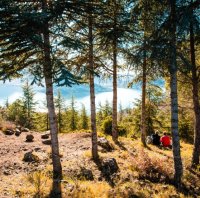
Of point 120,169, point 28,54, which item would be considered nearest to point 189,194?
point 120,169

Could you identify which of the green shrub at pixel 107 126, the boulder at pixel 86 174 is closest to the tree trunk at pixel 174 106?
the boulder at pixel 86 174

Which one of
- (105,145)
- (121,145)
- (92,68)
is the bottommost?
(121,145)

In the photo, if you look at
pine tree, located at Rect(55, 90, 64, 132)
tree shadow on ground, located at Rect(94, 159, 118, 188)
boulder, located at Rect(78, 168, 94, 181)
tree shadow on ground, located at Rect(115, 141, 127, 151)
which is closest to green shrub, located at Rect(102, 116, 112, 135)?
tree shadow on ground, located at Rect(115, 141, 127, 151)

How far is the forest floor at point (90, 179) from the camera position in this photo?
439 inches

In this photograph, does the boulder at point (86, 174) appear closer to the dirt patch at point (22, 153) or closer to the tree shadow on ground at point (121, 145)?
the dirt patch at point (22, 153)

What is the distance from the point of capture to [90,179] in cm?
1296

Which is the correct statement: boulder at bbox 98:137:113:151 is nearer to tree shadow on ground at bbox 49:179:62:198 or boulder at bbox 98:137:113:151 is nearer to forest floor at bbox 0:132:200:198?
forest floor at bbox 0:132:200:198

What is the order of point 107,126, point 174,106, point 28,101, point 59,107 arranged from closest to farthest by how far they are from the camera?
point 174,106 < point 107,126 < point 28,101 < point 59,107

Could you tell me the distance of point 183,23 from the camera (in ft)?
37.7

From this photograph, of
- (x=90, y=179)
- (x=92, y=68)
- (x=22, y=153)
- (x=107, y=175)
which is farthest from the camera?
(x=22, y=153)

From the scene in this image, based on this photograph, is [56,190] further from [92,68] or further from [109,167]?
[92,68]

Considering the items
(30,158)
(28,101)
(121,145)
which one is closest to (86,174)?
(30,158)

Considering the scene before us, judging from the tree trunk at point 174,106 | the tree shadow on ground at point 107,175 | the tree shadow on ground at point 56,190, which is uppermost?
the tree trunk at point 174,106

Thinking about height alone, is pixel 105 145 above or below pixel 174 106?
below
